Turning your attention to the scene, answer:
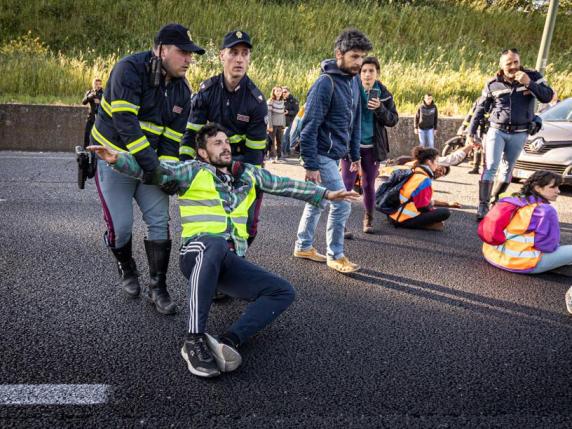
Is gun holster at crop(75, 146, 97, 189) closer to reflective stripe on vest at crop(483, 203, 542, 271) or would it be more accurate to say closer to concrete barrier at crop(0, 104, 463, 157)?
reflective stripe on vest at crop(483, 203, 542, 271)

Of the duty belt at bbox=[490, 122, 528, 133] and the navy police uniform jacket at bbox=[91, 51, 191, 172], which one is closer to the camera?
the navy police uniform jacket at bbox=[91, 51, 191, 172]

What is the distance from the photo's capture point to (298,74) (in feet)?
60.6

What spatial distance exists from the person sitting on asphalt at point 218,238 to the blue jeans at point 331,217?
2.92 feet

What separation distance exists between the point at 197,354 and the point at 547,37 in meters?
12.0

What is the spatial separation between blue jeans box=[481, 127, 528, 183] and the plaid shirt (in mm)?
3863

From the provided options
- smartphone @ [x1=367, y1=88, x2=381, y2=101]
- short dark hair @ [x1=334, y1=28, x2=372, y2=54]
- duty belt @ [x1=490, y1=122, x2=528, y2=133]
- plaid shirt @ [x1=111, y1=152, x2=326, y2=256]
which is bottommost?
plaid shirt @ [x1=111, y1=152, x2=326, y2=256]

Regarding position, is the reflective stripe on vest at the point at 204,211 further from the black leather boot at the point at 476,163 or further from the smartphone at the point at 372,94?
the black leather boot at the point at 476,163

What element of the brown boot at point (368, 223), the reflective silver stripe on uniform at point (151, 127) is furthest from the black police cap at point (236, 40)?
the brown boot at point (368, 223)

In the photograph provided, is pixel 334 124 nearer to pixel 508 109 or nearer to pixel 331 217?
pixel 331 217

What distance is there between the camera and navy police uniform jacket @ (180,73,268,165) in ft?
13.4

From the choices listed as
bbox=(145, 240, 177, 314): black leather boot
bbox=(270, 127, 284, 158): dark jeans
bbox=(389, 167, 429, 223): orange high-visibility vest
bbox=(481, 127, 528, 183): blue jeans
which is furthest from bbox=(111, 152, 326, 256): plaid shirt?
bbox=(270, 127, 284, 158): dark jeans

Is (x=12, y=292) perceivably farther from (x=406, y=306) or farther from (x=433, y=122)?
(x=433, y=122)

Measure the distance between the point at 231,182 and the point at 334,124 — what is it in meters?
1.48

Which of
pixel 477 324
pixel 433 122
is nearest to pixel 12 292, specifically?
pixel 477 324
